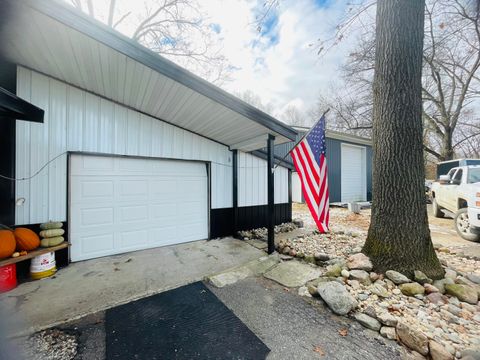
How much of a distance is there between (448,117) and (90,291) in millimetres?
17560

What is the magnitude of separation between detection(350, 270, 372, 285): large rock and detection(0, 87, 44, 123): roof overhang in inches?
183

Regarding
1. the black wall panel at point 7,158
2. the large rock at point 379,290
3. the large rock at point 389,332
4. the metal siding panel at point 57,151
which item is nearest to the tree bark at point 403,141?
the large rock at point 379,290

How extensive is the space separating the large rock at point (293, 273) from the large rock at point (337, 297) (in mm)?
450

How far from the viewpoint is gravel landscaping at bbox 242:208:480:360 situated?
5.46ft

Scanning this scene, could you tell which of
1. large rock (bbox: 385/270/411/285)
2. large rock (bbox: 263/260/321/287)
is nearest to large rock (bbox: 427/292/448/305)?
large rock (bbox: 385/270/411/285)

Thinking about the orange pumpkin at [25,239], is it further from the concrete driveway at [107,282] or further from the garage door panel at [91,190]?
the garage door panel at [91,190]

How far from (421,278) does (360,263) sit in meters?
0.64

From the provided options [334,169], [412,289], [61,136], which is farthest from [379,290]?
[334,169]

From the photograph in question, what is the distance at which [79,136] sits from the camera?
3461 mm

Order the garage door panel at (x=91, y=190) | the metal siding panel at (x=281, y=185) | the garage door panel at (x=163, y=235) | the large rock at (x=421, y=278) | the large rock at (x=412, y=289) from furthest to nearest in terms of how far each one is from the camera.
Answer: the metal siding panel at (x=281, y=185) < the garage door panel at (x=163, y=235) < the garage door panel at (x=91, y=190) < the large rock at (x=421, y=278) < the large rock at (x=412, y=289)

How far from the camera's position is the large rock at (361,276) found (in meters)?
2.49

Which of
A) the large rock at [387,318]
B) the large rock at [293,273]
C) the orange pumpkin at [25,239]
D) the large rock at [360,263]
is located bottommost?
the large rock at [293,273]

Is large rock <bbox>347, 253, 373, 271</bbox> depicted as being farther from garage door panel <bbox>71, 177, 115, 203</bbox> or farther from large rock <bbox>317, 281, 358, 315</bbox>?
garage door panel <bbox>71, 177, 115, 203</bbox>

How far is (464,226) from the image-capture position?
4.53 metres
